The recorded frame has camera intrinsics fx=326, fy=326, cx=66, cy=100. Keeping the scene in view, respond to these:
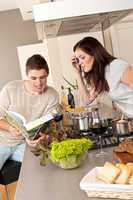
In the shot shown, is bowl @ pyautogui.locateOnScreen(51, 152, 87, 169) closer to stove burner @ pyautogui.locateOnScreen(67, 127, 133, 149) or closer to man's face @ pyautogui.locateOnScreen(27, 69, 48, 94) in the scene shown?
stove burner @ pyautogui.locateOnScreen(67, 127, 133, 149)

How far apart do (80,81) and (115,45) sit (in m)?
0.97

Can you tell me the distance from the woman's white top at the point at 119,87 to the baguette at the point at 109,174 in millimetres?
915

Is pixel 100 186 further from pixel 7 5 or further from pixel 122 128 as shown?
pixel 7 5

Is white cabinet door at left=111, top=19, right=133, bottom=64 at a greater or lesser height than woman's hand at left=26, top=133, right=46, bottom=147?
greater

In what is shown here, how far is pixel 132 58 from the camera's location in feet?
11.1

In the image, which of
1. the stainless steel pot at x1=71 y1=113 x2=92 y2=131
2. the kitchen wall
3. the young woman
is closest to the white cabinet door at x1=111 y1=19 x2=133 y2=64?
the young woman

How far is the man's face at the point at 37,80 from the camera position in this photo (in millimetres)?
2064

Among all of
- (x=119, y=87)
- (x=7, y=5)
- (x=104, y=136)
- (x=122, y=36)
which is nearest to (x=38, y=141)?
(x=104, y=136)

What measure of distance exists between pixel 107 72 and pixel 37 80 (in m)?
0.46

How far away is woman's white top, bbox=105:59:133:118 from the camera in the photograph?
1.82 meters

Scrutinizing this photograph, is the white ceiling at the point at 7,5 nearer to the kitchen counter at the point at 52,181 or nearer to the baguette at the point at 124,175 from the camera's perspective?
the kitchen counter at the point at 52,181

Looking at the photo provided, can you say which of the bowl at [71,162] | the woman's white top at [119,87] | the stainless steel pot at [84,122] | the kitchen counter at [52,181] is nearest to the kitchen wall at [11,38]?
the woman's white top at [119,87]

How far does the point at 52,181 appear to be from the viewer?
3.72ft

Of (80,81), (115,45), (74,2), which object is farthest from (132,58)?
(74,2)
